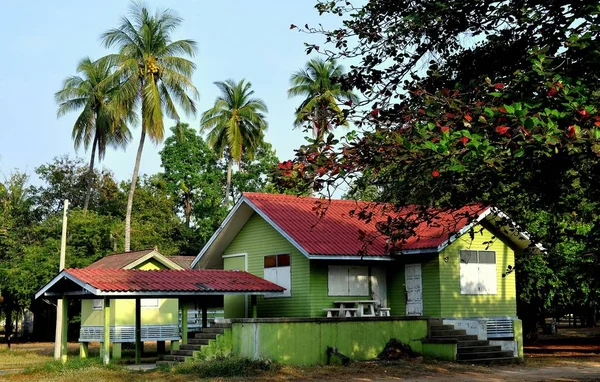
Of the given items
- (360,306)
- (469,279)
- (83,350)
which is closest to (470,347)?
(469,279)

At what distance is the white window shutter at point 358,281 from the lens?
24.5 m

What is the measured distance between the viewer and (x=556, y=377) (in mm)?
18547

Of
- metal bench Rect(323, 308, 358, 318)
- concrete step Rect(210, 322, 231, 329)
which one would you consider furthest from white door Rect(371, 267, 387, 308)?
concrete step Rect(210, 322, 231, 329)

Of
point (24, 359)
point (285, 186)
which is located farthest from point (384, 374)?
point (24, 359)

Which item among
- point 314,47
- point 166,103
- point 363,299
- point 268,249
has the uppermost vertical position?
point 166,103

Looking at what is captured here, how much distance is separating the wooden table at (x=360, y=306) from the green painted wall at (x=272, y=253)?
3.41 feet

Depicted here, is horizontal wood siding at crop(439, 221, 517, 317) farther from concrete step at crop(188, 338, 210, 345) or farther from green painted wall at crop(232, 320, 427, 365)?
concrete step at crop(188, 338, 210, 345)

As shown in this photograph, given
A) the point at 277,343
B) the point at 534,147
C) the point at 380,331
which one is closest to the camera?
the point at 534,147

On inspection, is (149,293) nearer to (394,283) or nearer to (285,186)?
(394,283)

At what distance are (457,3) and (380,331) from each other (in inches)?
469

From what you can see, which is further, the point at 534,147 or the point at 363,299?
the point at 363,299

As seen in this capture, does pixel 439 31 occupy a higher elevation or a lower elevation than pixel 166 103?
lower

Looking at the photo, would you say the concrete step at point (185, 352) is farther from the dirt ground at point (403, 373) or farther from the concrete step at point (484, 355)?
the concrete step at point (484, 355)

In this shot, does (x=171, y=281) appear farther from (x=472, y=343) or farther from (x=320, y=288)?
(x=472, y=343)
